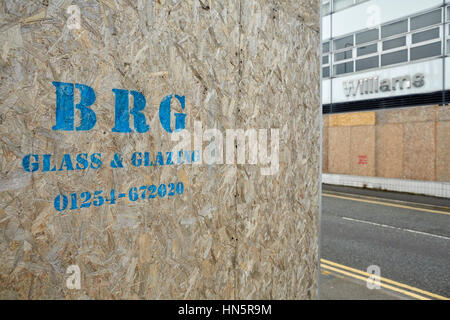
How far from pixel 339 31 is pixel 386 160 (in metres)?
6.77

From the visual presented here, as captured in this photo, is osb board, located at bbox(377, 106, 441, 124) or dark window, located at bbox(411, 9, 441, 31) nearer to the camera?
dark window, located at bbox(411, 9, 441, 31)

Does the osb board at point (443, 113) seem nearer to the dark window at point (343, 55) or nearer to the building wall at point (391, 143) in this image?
the building wall at point (391, 143)

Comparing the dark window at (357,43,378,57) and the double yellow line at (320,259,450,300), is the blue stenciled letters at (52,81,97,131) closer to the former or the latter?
the double yellow line at (320,259,450,300)

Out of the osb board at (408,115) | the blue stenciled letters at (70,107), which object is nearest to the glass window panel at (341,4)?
the osb board at (408,115)

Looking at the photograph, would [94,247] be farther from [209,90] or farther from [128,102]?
[209,90]

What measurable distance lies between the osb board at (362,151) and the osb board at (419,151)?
4.74 feet

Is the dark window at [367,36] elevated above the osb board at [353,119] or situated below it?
above

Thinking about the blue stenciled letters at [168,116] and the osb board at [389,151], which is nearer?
the blue stenciled letters at [168,116]

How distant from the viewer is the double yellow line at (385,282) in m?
4.88

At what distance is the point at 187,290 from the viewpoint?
100 inches

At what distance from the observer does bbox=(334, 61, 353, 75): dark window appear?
16.5 m

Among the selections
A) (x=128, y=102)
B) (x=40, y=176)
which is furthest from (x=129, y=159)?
(x=40, y=176)

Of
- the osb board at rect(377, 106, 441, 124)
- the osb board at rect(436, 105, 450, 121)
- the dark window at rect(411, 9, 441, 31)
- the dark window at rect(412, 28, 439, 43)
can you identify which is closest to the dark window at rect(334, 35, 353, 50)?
the dark window at rect(411, 9, 441, 31)

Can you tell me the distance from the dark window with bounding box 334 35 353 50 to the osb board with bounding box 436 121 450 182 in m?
5.73
